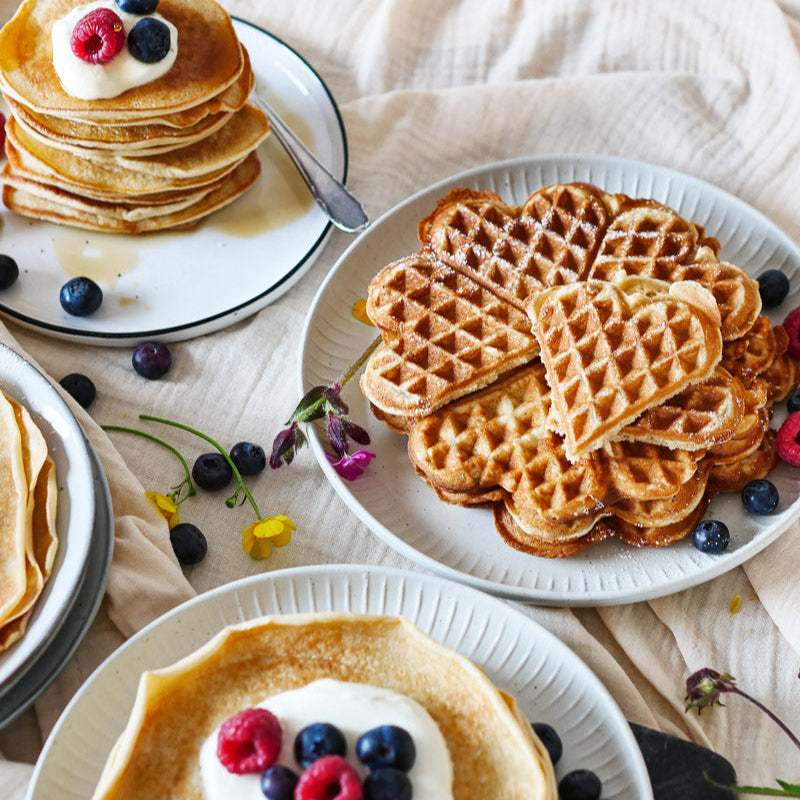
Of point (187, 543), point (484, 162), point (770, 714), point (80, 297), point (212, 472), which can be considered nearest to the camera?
point (770, 714)

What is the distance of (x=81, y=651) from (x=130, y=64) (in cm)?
172

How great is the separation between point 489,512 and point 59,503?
1.14m

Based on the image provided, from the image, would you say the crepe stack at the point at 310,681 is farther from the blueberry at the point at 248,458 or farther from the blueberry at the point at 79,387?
the blueberry at the point at 79,387

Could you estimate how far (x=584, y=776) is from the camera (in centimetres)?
228

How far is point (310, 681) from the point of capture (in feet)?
7.34

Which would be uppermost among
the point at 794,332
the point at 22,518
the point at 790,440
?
the point at 794,332

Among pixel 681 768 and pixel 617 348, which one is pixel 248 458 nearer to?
pixel 617 348

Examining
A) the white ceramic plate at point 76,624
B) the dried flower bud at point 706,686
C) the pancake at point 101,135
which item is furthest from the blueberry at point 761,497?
the pancake at point 101,135

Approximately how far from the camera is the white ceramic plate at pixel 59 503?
2.40 m

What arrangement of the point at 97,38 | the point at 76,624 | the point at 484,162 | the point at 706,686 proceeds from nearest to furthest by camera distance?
the point at 706,686 → the point at 76,624 → the point at 97,38 → the point at 484,162

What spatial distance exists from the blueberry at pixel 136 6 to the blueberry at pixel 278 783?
2.29m

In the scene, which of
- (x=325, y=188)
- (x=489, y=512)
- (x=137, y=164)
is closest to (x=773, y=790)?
(x=489, y=512)

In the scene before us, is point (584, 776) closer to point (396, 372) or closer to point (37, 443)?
point (396, 372)

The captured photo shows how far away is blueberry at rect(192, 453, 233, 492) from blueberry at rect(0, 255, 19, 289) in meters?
0.89
